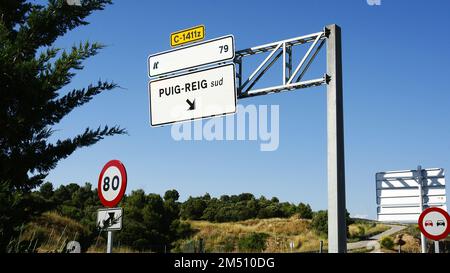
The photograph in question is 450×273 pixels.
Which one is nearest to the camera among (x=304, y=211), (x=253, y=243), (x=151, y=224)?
(x=253, y=243)

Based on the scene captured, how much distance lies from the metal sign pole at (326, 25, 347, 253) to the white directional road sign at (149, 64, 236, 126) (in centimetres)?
209

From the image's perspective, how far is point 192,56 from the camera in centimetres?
1142

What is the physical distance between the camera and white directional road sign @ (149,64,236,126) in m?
10.9

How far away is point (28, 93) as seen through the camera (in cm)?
527

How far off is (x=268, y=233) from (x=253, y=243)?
27.2ft

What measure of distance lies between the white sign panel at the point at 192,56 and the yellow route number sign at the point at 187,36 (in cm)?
18

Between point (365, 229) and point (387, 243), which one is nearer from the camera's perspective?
point (387, 243)

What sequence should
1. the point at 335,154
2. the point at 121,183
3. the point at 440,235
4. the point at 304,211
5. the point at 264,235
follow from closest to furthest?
the point at 121,183 → the point at 335,154 → the point at 440,235 → the point at 264,235 → the point at 304,211

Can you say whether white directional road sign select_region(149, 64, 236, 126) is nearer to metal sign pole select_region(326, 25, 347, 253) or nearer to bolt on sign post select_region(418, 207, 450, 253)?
metal sign pole select_region(326, 25, 347, 253)

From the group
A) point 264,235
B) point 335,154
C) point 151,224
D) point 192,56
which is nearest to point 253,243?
point 264,235

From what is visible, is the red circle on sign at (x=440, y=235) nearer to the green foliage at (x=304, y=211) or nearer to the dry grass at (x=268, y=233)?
the dry grass at (x=268, y=233)

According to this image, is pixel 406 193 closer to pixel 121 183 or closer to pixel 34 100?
pixel 121 183

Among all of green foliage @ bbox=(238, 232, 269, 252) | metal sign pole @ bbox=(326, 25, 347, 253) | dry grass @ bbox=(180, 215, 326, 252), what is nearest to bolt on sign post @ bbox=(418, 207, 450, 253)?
metal sign pole @ bbox=(326, 25, 347, 253)

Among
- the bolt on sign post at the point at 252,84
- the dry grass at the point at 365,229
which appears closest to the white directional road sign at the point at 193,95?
the bolt on sign post at the point at 252,84
